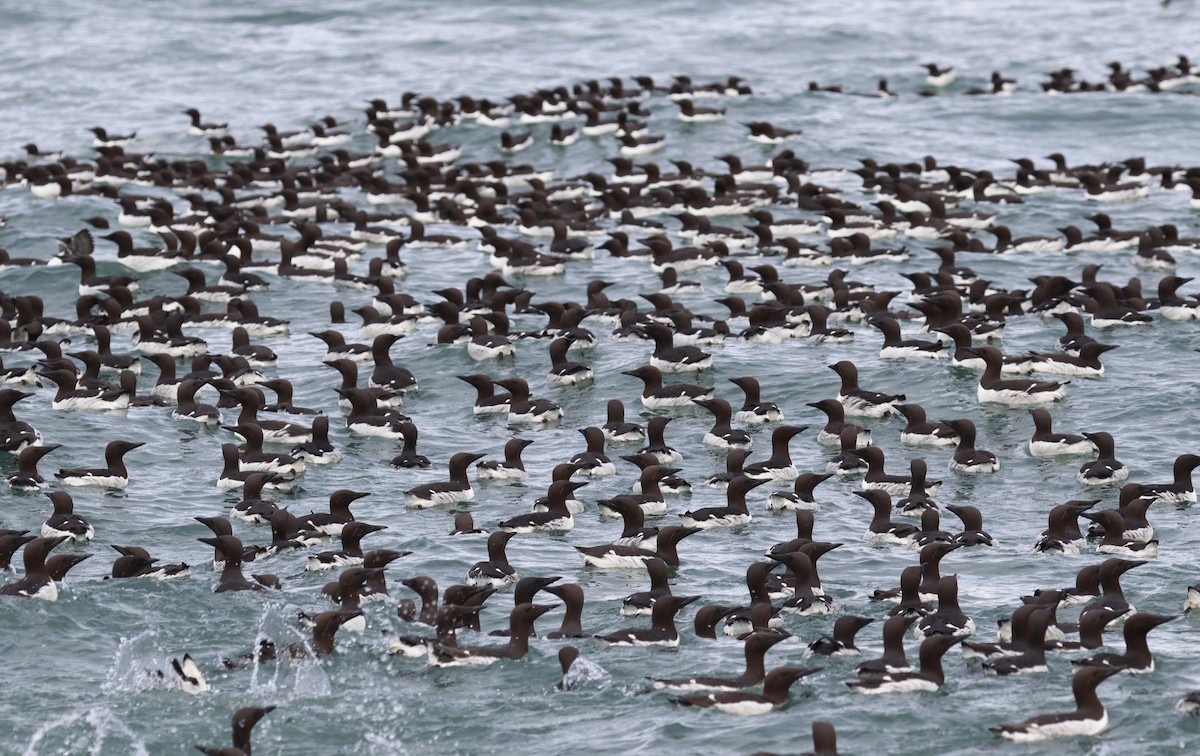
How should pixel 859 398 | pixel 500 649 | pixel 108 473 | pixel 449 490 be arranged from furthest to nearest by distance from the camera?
pixel 859 398 → pixel 108 473 → pixel 449 490 → pixel 500 649

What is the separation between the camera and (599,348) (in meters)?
30.8

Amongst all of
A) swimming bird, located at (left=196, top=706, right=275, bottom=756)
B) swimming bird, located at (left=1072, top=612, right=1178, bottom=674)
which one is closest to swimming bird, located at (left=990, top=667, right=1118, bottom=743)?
swimming bird, located at (left=1072, top=612, right=1178, bottom=674)

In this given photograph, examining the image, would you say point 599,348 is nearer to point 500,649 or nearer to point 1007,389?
point 1007,389

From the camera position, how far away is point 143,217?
1569 inches

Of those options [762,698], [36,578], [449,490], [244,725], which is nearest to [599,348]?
[449,490]

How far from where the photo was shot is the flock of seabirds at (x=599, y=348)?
1814 cm

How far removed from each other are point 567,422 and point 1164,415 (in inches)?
334

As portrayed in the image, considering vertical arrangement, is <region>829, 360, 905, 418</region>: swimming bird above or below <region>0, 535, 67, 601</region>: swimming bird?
below

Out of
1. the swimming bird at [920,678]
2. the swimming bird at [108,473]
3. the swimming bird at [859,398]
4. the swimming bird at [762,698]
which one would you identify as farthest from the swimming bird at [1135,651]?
the swimming bird at [108,473]

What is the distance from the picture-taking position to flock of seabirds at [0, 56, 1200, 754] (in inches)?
714

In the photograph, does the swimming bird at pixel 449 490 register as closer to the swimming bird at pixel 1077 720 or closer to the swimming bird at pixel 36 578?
the swimming bird at pixel 36 578

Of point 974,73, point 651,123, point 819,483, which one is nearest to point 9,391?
point 819,483

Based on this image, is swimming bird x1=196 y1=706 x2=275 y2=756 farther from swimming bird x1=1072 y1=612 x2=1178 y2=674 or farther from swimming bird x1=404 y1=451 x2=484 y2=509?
swimming bird x1=404 y1=451 x2=484 y2=509

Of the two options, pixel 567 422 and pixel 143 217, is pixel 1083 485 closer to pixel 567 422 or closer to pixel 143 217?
pixel 567 422
